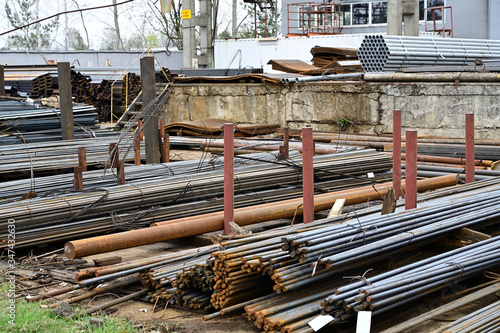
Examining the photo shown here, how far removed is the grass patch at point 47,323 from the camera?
449cm

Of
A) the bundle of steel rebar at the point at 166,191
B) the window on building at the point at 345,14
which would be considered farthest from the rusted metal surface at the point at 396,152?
the window on building at the point at 345,14

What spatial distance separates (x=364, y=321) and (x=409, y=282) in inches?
23.6

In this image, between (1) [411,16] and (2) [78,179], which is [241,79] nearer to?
(1) [411,16]

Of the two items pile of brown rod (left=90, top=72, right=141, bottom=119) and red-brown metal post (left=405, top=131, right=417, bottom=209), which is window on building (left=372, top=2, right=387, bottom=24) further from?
red-brown metal post (left=405, top=131, right=417, bottom=209)

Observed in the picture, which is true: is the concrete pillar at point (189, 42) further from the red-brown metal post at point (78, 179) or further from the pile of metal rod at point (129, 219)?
the red-brown metal post at point (78, 179)

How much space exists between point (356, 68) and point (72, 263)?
494 inches

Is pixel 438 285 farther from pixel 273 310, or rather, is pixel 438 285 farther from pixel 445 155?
pixel 445 155

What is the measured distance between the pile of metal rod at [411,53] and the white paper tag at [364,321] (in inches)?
442

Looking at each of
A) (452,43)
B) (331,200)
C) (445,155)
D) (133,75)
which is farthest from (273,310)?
(133,75)

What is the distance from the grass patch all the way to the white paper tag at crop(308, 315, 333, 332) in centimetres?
139

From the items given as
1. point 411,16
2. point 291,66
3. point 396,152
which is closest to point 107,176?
point 396,152

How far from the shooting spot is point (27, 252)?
7211 mm

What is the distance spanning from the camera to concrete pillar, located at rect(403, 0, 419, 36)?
752 inches

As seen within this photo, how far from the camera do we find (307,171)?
6.14 m
